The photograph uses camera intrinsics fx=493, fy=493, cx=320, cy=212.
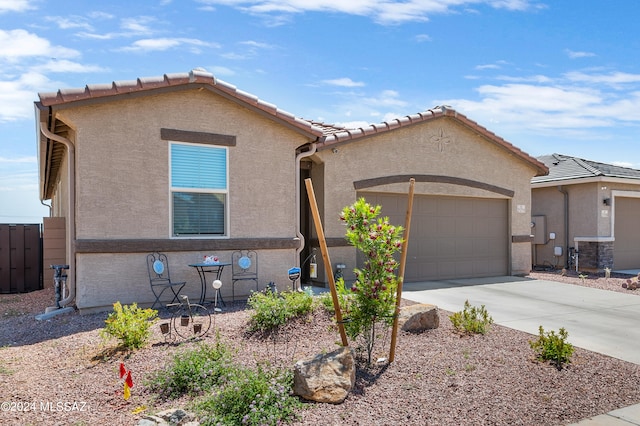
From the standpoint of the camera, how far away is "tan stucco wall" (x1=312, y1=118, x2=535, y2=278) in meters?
11.1

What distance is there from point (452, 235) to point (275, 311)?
7.49 m

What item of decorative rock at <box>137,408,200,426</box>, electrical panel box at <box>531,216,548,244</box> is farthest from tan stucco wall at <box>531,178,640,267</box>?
decorative rock at <box>137,408,200,426</box>

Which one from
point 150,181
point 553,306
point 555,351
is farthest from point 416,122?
point 555,351

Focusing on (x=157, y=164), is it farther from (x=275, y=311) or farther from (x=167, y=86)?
(x=275, y=311)

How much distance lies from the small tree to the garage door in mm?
5974

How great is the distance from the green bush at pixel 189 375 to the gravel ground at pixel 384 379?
15 centimetres

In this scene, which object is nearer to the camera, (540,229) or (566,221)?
(566,221)

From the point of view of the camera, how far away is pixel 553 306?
32.2 feet

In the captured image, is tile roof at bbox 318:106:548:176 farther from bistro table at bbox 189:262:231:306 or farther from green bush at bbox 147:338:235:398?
green bush at bbox 147:338:235:398

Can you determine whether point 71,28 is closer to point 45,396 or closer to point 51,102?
point 51,102

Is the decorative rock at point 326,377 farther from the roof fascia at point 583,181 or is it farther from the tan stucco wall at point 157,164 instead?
the roof fascia at point 583,181

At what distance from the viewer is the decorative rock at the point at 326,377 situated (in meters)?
4.74

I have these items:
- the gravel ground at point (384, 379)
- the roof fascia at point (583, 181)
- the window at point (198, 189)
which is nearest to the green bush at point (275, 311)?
the gravel ground at point (384, 379)

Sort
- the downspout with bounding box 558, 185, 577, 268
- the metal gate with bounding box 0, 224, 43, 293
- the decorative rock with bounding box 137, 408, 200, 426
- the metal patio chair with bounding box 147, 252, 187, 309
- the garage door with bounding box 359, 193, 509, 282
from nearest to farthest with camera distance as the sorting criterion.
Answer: the decorative rock with bounding box 137, 408, 200, 426
the metal patio chair with bounding box 147, 252, 187, 309
the garage door with bounding box 359, 193, 509, 282
the metal gate with bounding box 0, 224, 43, 293
the downspout with bounding box 558, 185, 577, 268
